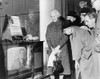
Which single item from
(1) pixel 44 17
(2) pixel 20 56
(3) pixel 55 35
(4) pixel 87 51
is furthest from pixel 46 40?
(4) pixel 87 51

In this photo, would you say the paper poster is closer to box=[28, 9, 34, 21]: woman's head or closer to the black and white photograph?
the black and white photograph

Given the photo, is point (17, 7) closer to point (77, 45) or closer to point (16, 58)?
point (16, 58)

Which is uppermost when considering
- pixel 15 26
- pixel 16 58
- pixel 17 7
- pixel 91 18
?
pixel 17 7

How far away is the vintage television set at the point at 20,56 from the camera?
14.5ft

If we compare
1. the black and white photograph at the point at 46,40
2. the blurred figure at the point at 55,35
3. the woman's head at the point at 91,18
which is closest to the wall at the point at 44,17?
the black and white photograph at the point at 46,40

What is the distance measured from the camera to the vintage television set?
4.41 metres

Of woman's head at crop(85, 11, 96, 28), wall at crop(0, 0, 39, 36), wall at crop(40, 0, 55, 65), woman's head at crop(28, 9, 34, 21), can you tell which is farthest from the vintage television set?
woman's head at crop(85, 11, 96, 28)

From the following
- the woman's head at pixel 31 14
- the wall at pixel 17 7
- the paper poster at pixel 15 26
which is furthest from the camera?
the woman's head at pixel 31 14

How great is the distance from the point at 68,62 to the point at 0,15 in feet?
5.00

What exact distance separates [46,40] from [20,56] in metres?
0.59

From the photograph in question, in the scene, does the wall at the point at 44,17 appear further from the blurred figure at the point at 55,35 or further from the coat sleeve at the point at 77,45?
the coat sleeve at the point at 77,45

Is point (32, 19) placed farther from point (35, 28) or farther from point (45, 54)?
point (45, 54)

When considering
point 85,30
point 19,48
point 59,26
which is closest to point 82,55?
point 85,30

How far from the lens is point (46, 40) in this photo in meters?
4.94
